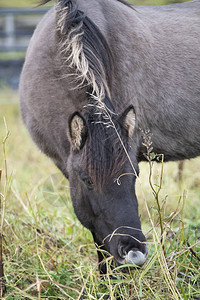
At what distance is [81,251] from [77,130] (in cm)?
133

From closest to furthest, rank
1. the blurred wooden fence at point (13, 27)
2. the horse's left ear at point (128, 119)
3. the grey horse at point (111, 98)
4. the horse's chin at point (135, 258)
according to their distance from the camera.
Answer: the horse's chin at point (135, 258) < the grey horse at point (111, 98) < the horse's left ear at point (128, 119) < the blurred wooden fence at point (13, 27)

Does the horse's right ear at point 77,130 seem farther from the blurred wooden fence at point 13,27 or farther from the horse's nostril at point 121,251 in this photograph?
the blurred wooden fence at point 13,27

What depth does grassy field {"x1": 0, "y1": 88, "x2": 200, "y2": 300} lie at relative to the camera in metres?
2.57

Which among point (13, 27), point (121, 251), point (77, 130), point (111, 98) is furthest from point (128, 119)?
point (13, 27)

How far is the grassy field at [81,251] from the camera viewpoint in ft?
8.42

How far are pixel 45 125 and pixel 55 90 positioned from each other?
299 mm

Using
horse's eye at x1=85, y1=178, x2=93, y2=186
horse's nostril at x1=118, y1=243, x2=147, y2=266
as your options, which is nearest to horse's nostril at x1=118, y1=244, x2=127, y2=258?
horse's nostril at x1=118, y1=243, x2=147, y2=266

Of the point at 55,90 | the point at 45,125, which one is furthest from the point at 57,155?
the point at 55,90

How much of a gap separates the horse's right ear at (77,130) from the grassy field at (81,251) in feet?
1.39

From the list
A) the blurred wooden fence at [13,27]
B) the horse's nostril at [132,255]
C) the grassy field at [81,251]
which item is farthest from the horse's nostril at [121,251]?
the blurred wooden fence at [13,27]

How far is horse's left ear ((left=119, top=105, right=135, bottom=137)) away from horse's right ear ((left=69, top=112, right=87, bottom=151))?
0.84 ft

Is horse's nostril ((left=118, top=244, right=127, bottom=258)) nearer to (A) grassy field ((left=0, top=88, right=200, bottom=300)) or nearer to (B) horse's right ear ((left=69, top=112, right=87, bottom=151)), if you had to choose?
(A) grassy field ((left=0, top=88, right=200, bottom=300))

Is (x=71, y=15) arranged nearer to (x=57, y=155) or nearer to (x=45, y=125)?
(x=45, y=125)

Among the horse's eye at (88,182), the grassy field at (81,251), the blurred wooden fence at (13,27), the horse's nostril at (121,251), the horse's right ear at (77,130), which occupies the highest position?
the horse's right ear at (77,130)
